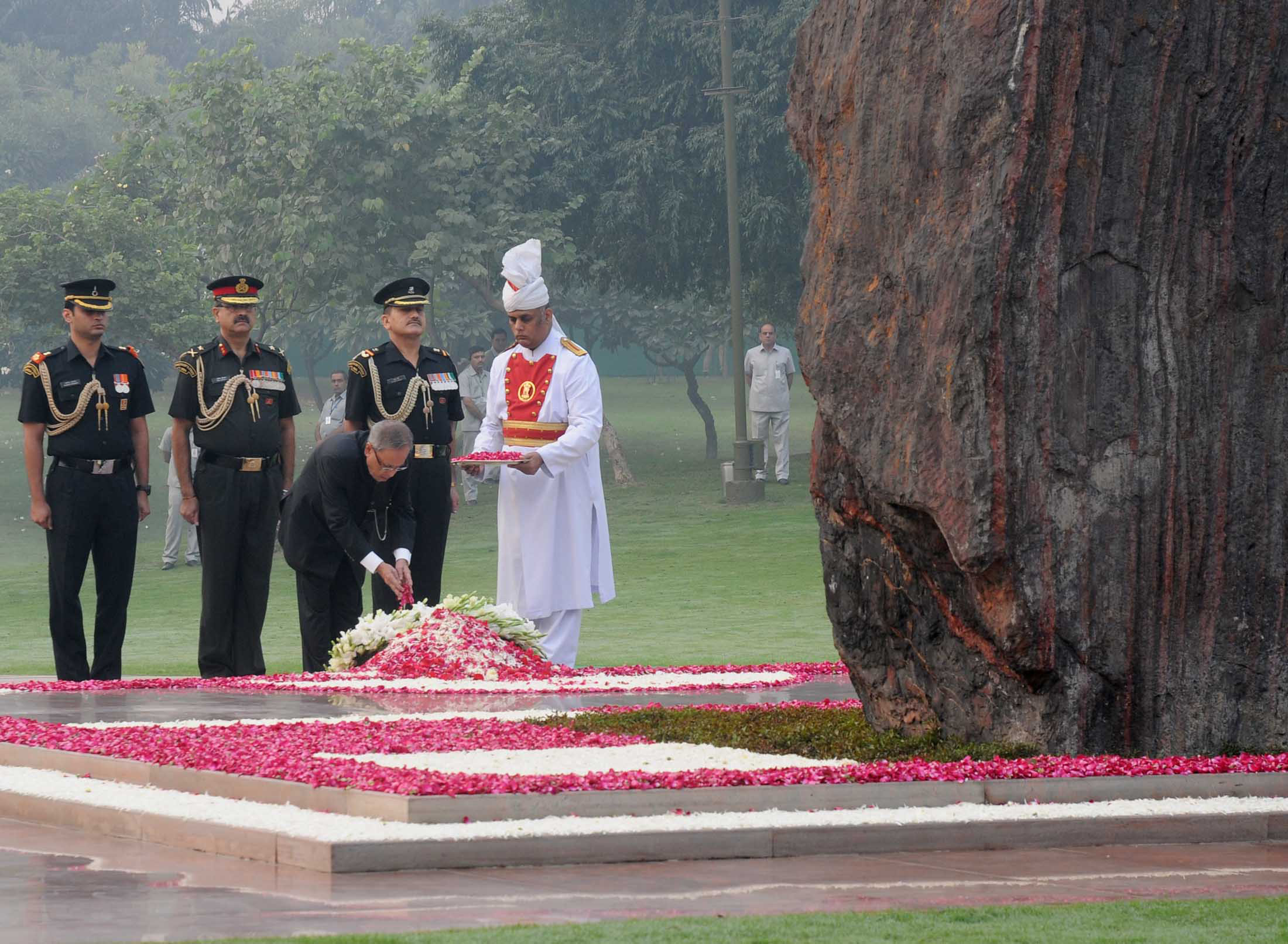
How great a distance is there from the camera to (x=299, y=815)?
6.75 meters

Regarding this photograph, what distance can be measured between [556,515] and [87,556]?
→ 9.48 feet

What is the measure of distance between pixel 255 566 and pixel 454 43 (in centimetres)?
2644

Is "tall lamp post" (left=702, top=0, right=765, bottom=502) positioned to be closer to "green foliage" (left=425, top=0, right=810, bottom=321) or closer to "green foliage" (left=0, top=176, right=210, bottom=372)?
"green foliage" (left=425, top=0, right=810, bottom=321)

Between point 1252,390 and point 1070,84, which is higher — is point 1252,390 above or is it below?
below

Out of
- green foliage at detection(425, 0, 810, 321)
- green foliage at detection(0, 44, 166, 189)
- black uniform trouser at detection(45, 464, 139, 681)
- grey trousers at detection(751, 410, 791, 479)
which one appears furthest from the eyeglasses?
green foliage at detection(0, 44, 166, 189)

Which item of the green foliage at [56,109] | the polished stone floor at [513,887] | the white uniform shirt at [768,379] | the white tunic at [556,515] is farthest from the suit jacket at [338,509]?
the green foliage at [56,109]

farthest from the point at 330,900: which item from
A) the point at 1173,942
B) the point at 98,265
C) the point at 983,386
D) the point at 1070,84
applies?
the point at 98,265

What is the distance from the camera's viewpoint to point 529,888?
593cm

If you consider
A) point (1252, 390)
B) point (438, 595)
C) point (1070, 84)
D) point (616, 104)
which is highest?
point (616, 104)

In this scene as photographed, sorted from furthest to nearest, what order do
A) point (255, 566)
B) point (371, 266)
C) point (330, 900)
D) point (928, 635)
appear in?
point (371, 266), point (255, 566), point (928, 635), point (330, 900)

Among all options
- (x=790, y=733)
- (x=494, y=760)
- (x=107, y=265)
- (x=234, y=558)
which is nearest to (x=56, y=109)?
(x=107, y=265)

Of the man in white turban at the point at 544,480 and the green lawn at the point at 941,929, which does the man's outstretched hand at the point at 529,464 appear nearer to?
the man in white turban at the point at 544,480

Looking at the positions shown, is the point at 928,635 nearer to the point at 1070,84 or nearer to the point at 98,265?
the point at 1070,84

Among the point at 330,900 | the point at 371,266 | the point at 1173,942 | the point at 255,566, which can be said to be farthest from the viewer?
the point at 371,266
